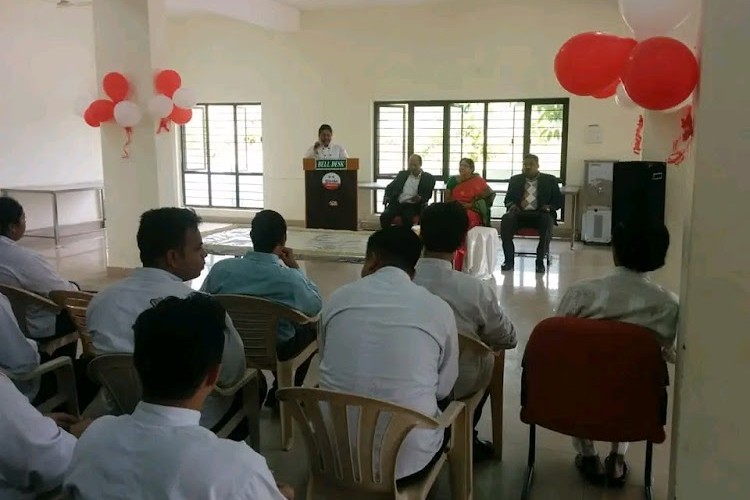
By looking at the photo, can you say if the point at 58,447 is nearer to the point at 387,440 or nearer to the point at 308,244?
the point at 387,440

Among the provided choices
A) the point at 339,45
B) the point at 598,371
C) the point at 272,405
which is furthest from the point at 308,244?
the point at 339,45

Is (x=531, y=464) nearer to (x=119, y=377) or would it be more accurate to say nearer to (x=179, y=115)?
(x=119, y=377)

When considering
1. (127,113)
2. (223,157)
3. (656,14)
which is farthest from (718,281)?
(223,157)

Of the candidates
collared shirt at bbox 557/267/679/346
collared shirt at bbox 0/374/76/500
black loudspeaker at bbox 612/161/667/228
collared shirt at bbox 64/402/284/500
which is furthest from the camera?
black loudspeaker at bbox 612/161/667/228

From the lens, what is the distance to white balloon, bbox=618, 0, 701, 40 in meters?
3.51

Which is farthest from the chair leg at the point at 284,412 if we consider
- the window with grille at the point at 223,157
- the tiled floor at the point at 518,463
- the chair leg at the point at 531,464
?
the window with grille at the point at 223,157

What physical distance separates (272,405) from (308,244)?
205 centimetres

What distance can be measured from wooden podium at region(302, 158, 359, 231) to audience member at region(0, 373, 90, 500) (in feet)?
19.1

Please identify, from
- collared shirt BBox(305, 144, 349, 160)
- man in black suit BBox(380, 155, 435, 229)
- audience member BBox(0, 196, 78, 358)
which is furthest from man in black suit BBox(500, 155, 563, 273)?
audience member BBox(0, 196, 78, 358)

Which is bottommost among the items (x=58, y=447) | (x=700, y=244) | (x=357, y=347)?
(x=58, y=447)

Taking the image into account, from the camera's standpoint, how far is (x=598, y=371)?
242 cm

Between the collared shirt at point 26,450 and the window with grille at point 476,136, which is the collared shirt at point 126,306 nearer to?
the collared shirt at point 26,450

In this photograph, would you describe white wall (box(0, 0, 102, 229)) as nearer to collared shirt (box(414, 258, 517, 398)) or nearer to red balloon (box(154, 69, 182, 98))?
red balloon (box(154, 69, 182, 98))

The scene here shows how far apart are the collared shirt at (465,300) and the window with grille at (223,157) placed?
29.9 feet
